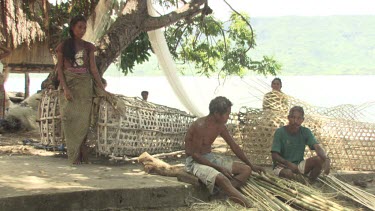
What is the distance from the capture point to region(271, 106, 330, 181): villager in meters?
4.89

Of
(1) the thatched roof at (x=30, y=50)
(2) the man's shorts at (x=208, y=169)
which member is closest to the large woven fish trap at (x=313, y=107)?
(2) the man's shorts at (x=208, y=169)

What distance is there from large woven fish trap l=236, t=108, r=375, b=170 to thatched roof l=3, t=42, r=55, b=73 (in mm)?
6646

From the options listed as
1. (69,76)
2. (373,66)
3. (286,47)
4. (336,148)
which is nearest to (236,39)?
(336,148)

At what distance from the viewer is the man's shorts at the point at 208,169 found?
4.35 metres

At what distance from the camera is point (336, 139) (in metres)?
6.29

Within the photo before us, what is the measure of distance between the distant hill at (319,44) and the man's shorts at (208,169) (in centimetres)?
5949

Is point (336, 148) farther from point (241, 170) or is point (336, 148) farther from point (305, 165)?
point (241, 170)

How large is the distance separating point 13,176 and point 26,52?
7605 millimetres

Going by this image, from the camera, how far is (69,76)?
18.4 feet

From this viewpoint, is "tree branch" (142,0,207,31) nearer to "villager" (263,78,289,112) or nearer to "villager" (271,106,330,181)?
"villager" (263,78,289,112)

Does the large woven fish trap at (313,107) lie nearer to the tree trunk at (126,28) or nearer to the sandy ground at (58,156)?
the sandy ground at (58,156)

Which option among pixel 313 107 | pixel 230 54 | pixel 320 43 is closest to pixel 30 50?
pixel 230 54

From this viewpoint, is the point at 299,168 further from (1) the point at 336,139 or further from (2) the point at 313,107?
(2) the point at 313,107

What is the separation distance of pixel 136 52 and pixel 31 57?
3046 millimetres
